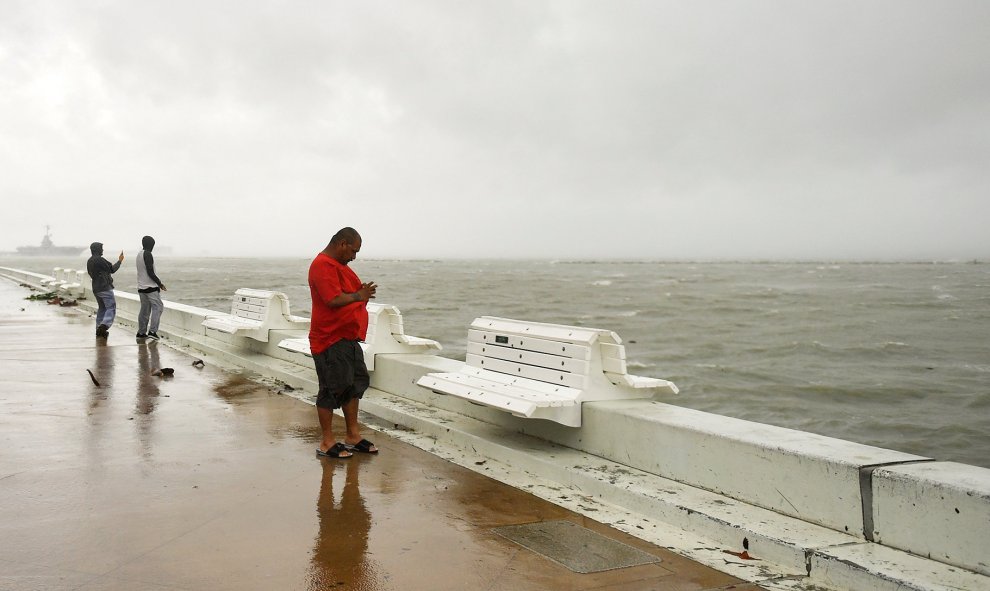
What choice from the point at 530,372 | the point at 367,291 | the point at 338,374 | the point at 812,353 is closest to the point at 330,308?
the point at 367,291

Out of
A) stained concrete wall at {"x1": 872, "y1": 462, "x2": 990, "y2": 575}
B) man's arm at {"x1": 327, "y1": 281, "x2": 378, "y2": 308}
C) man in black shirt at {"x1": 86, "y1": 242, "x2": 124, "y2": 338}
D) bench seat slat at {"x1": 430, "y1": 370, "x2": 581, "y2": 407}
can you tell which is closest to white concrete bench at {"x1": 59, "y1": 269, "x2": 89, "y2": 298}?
man in black shirt at {"x1": 86, "y1": 242, "x2": 124, "y2": 338}

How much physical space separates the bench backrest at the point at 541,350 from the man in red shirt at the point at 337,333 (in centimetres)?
114

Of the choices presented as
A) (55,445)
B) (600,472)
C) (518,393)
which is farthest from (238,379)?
(600,472)

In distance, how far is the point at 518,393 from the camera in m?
6.24

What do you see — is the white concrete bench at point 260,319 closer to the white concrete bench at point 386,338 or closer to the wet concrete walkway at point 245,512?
the white concrete bench at point 386,338

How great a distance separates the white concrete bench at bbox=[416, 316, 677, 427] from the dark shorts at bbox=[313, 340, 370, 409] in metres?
0.62

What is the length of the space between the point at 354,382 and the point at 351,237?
1.17 m

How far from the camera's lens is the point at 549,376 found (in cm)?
646

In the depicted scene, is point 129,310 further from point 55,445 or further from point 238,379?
point 55,445

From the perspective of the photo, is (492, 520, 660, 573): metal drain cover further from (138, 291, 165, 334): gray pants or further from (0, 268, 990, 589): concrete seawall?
(138, 291, 165, 334): gray pants

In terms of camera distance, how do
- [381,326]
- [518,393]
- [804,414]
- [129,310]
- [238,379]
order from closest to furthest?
[518,393]
[381,326]
[238,379]
[804,414]
[129,310]

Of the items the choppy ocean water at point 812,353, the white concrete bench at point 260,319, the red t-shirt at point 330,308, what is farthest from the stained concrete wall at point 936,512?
the white concrete bench at point 260,319

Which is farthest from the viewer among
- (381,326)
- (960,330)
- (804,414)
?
(960,330)

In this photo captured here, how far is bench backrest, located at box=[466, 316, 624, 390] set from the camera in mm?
6195
